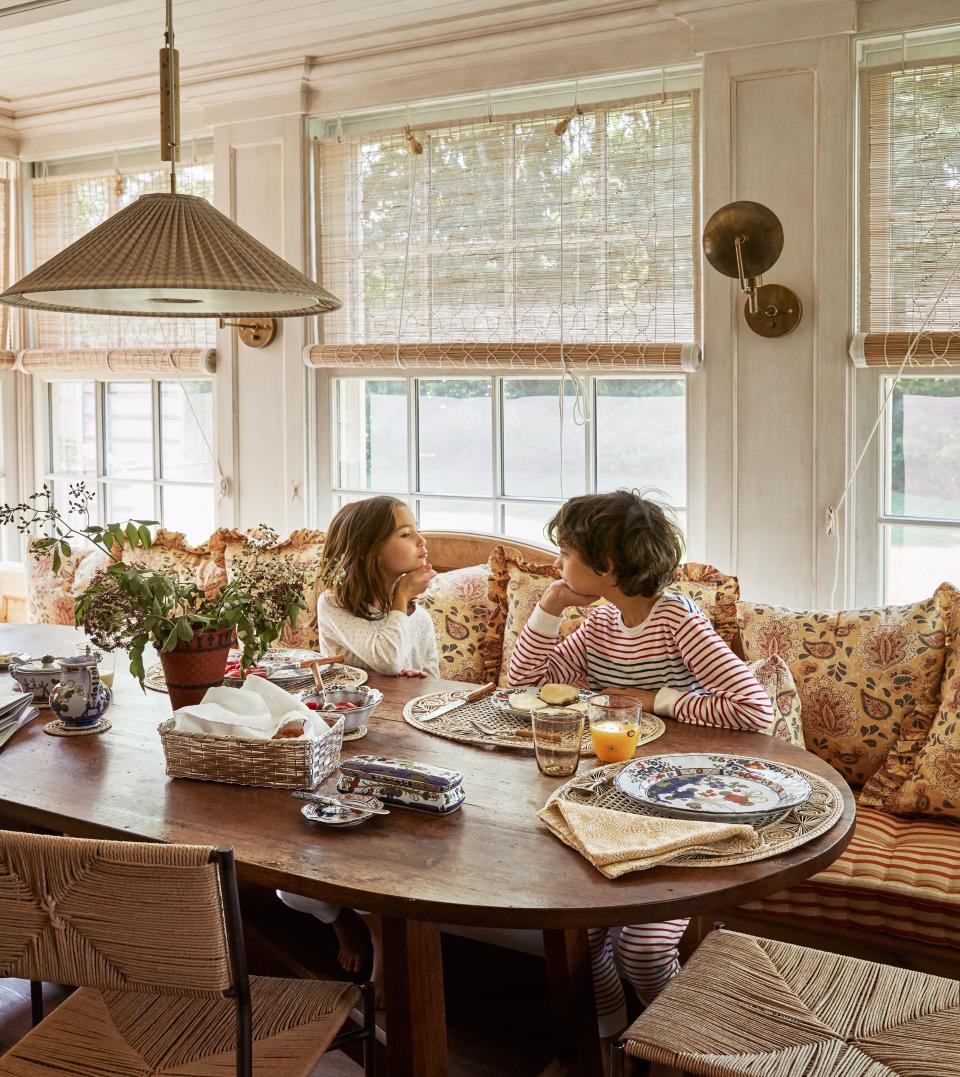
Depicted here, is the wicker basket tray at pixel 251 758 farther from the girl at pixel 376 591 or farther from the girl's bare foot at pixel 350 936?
the girl at pixel 376 591

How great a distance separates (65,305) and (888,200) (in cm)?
217

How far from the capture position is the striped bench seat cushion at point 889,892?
214 centimetres

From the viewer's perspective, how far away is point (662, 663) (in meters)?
2.30

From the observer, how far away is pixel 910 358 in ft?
9.65

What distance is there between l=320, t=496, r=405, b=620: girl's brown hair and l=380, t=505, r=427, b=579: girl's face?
0.01m

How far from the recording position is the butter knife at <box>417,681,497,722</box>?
210cm

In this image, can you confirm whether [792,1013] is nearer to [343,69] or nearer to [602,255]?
[602,255]

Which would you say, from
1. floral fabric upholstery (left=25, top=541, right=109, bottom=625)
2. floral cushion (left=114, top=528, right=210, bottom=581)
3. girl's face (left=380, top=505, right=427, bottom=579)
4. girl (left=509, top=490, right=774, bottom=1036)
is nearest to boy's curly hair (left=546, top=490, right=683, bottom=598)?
girl (left=509, top=490, right=774, bottom=1036)

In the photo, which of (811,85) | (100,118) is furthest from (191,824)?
(100,118)

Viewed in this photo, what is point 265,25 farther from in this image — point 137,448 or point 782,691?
point 782,691

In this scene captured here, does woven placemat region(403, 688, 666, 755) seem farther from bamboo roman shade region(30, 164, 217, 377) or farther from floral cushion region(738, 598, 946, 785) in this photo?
bamboo roman shade region(30, 164, 217, 377)

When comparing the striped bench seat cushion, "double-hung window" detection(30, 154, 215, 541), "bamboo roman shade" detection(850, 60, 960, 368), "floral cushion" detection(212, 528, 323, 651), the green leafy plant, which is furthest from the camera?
"double-hung window" detection(30, 154, 215, 541)

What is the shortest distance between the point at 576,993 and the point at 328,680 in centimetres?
81

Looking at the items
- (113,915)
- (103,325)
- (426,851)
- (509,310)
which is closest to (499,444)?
(509,310)
